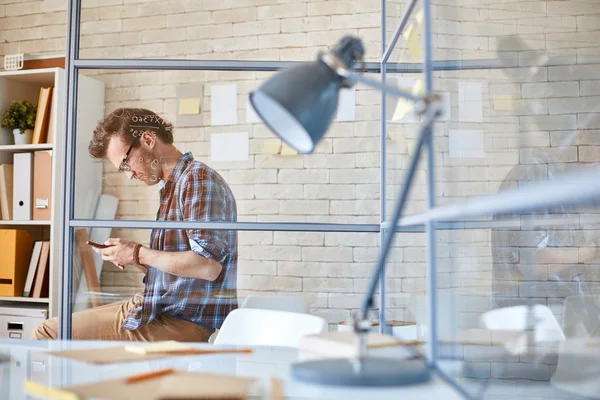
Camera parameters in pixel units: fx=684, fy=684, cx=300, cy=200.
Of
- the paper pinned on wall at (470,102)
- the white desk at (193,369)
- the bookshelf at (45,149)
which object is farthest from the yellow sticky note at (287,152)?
the bookshelf at (45,149)

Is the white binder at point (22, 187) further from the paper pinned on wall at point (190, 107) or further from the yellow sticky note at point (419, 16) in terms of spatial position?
the yellow sticky note at point (419, 16)

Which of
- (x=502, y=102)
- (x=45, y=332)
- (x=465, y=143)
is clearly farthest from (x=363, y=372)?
(x=45, y=332)

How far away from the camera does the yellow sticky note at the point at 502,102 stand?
1.66m

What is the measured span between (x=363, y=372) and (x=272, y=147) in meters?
1.33

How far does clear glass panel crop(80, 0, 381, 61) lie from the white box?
2076mm

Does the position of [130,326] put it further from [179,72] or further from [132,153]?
[179,72]

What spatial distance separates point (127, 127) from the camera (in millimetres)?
2248

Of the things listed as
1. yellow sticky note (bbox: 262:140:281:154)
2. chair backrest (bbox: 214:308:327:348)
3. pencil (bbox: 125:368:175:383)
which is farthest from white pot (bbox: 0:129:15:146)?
pencil (bbox: 125:368:175:383)

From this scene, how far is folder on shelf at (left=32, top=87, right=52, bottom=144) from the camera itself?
397 cm

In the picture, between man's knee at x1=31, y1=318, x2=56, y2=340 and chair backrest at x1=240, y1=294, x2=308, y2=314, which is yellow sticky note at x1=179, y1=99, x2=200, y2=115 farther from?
man's knee at x1=31, y1=318, x2=56, y2=340

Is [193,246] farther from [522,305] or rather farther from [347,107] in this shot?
[522,305]

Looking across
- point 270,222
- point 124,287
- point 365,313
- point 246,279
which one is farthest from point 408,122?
point 124,287

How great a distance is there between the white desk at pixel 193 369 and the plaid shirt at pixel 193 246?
814mm

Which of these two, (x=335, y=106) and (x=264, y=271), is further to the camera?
(x=264, y=271)
